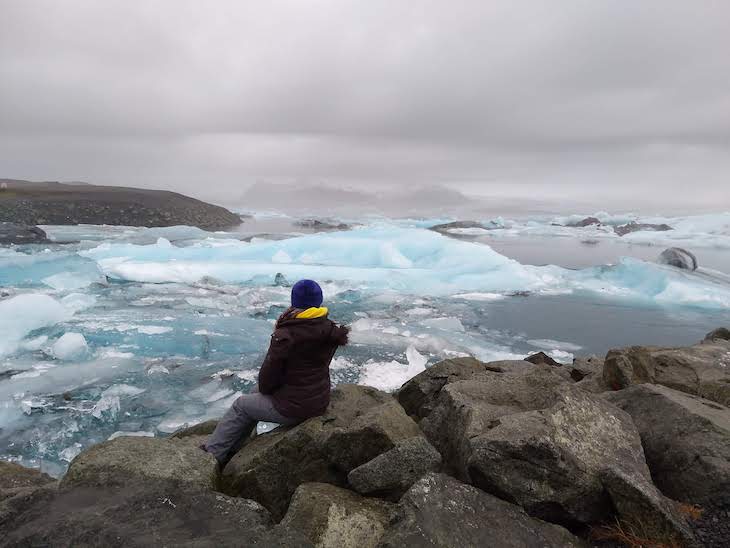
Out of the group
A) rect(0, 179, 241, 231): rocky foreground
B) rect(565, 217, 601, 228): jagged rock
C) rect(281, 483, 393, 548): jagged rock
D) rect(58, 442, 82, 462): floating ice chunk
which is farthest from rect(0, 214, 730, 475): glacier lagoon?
rect(565, 217, 601, 228): jagged rock

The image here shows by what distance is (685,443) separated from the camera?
3.21m

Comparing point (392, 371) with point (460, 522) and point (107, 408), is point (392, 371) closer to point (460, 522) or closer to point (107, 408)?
point (107, 408)

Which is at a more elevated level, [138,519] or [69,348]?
[138,519]

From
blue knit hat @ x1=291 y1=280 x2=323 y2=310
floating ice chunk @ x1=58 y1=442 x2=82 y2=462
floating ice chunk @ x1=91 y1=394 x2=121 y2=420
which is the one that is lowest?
floating ice chunk @ x1=58 y1=442 x2=82 y2=462

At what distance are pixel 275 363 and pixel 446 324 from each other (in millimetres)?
9426

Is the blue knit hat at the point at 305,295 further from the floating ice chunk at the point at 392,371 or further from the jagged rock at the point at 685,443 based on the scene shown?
the floating ice chunk at the point at 392,371

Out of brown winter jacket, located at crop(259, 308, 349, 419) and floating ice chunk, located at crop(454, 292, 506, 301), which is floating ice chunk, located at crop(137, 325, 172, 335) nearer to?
brown winter jacket, located at crop(259, 308, 349, 419)

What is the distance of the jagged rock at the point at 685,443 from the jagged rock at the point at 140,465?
323 cm

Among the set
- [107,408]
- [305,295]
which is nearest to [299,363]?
[305,295]

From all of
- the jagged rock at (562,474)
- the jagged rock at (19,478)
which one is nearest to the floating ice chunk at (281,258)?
the jagged rock at (19,478)

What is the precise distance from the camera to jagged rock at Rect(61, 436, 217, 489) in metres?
3.09

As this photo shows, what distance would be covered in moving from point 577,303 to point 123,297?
1577cm

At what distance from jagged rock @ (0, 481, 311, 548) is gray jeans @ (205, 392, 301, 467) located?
3.12ft

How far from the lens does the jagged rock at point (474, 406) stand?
3410 mm
